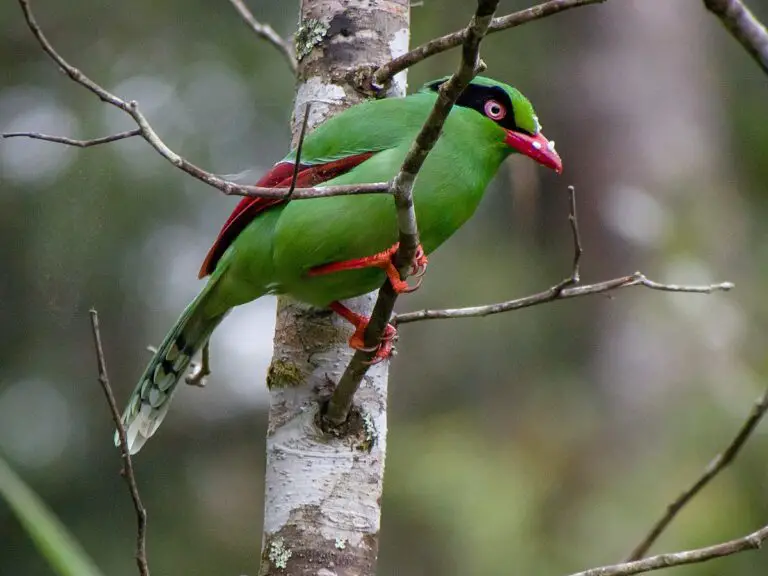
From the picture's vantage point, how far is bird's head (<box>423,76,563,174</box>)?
3578 millimetres

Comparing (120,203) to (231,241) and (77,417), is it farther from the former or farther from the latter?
(231,241)

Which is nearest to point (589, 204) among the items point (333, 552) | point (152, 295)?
point (152, 295)

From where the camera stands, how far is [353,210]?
3.22 metres

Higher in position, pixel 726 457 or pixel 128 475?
pixel 128 475

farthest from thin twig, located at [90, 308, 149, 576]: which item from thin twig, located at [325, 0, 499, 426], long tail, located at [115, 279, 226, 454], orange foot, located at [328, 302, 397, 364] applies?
long tail, located at [115, 279, 226, 454]

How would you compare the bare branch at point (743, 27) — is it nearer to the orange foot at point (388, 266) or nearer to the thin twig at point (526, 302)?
the orange foot at point (388, 266)

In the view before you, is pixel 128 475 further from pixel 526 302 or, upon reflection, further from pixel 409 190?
pixel 526 302

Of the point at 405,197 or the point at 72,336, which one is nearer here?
the point at 405,197

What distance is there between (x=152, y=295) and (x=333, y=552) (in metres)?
4.51

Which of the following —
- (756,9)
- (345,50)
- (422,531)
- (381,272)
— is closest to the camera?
(381,272)

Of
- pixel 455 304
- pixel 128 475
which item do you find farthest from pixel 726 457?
pixel 455 304

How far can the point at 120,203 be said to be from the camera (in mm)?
7059

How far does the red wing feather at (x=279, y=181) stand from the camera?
3388mm

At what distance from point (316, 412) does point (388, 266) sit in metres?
0.57
